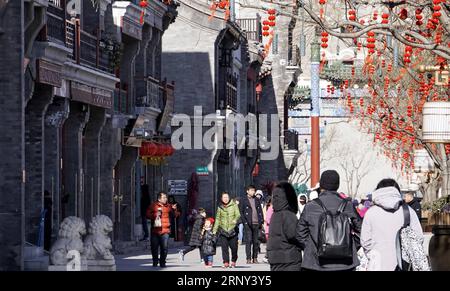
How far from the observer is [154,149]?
4797cm

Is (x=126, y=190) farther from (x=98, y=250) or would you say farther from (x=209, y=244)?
(x=98, y=250)

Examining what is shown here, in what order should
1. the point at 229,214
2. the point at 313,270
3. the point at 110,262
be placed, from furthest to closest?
1. the point at 229,214
2. the point at 110,262
3. the point at 313,270

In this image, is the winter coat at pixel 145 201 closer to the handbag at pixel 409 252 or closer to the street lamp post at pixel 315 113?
the street lamp post at pixel 315 113

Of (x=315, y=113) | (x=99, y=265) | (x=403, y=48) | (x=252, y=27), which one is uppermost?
(x=252, y=27)

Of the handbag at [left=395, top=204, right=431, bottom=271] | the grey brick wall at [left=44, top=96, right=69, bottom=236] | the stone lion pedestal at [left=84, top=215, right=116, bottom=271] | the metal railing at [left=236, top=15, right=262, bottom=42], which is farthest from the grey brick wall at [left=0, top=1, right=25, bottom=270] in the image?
the metal railing at [left=236, top=15, right=262, bottom=42]

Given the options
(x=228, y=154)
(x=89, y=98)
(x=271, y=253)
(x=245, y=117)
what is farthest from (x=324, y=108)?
(x=271, y=253)

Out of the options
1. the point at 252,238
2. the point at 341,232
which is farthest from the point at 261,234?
the point at 341,232

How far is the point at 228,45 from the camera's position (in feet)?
203

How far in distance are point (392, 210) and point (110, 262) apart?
9.61m

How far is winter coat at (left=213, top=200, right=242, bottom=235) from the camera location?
33375 millimetres

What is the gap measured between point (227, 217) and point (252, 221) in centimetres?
377
